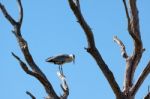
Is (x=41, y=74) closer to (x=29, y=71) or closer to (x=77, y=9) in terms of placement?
(x=29, y=71)

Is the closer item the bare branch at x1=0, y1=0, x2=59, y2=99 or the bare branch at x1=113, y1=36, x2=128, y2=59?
the bare branch at x1=0, y1=0, x2=59, y2=99

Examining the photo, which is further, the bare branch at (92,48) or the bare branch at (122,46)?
the bare branch at (122,46)

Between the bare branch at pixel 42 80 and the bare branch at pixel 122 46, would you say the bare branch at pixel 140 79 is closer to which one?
the bare branch at pixel 122 46

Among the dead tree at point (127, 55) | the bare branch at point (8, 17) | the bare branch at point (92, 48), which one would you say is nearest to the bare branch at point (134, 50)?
the dead tree at point (127, 55)

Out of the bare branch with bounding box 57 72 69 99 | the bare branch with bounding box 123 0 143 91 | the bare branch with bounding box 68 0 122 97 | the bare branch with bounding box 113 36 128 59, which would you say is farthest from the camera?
the bare branch with bounding box 113 36 128 59

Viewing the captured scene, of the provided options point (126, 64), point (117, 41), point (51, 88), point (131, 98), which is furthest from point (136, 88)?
point (117, 41)

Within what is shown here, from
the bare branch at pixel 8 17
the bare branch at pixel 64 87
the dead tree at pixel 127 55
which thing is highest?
the bare branch at pixel 8 17

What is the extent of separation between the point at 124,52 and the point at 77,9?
159cm

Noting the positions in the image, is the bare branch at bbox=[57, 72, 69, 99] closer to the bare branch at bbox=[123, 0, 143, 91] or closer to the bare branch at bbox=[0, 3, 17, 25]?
the bare branch at bbox=[123, 0, 143, 91]

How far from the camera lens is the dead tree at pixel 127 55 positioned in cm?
562

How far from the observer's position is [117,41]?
7.48 meters

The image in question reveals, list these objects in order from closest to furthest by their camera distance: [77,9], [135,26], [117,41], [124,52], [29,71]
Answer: [77,9] < [29,71] < [135,26] < [124,52] < [117,41]

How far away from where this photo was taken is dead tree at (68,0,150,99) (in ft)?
18.4

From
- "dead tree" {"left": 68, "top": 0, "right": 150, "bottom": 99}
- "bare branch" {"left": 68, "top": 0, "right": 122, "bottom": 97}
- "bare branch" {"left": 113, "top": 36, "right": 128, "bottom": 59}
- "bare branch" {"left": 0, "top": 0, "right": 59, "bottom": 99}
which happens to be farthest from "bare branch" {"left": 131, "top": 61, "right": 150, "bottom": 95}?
"bare branch" {"left": 0, "top": 0, "right": 59, "bottom": 99}
